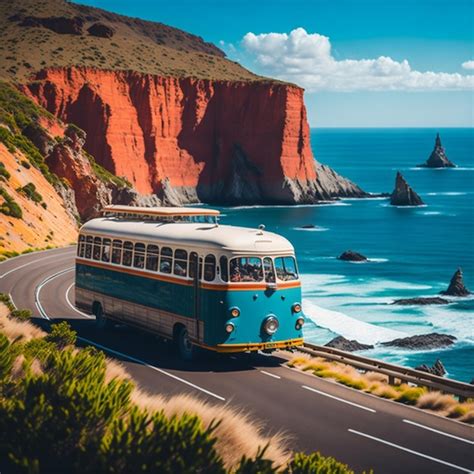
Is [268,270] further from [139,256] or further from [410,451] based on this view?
[410,451]

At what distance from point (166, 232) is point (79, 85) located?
102145mm

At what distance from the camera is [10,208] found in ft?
171

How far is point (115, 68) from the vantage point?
431 ft

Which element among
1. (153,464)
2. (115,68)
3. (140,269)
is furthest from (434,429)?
(115,68)

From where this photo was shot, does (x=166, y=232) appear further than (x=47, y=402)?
Yes

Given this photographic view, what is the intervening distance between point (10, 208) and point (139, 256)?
3291cm

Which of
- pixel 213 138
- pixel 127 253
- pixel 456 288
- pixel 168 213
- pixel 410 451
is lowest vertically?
pixel 456 288

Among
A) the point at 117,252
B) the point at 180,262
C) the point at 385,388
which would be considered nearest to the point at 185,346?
the point at 180,262

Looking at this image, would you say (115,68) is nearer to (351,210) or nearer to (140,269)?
(351,210)

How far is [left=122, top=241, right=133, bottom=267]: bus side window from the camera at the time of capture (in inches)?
867

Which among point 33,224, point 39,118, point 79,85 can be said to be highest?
point 79,85

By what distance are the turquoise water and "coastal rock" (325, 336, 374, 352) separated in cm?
86

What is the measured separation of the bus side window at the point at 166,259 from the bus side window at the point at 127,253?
184 centimetres

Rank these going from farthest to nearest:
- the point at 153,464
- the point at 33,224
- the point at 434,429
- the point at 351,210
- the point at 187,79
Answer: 1. the point at 187,79
2. the point at 351,210
3. the point at 33,224
4. the point at 434,429
5. the point at 153,464
